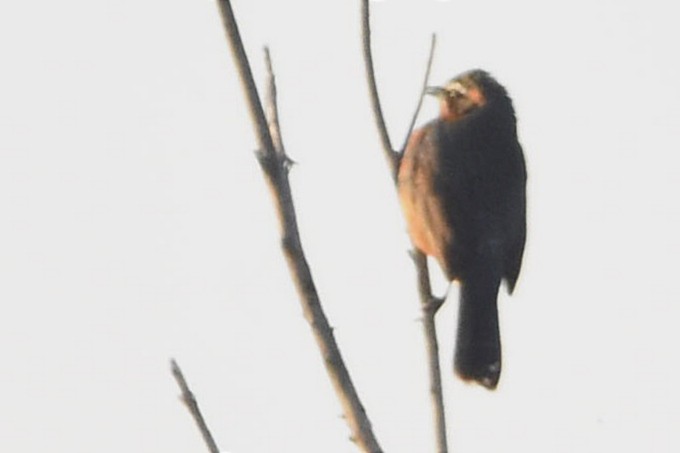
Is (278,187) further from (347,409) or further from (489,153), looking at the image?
(489,153)

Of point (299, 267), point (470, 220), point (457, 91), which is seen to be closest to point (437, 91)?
point (457, 91)

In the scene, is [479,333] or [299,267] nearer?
[299,267]

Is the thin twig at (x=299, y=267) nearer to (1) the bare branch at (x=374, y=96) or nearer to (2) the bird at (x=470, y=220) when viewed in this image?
(1) the bare branch at (x=374, y=96)

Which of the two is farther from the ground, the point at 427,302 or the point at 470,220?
the point at 427,302

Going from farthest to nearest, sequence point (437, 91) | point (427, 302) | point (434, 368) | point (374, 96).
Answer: point (437, 91)
point (427, 302)
point (374, 96)
point (434, 368)

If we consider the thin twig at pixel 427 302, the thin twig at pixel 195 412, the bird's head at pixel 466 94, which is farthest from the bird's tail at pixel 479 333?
the thin twig at pixel 195 412

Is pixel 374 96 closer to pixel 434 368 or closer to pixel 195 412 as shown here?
pixel 434 368

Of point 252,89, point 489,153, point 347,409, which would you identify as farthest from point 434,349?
point 489,153
